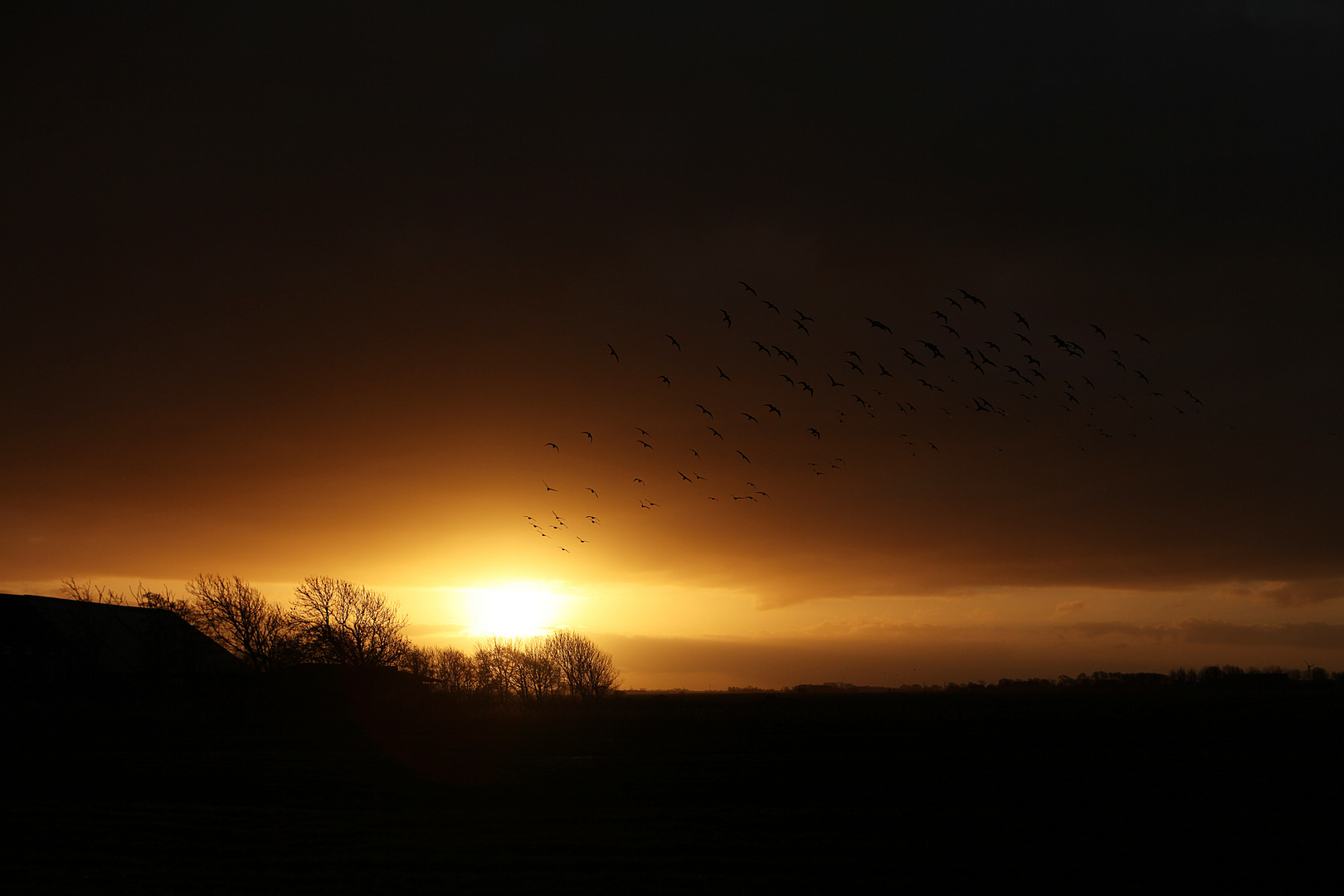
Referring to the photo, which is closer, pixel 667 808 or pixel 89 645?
pixel 667 808

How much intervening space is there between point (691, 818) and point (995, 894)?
13.9 metres

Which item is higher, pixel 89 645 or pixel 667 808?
pixel 89 645

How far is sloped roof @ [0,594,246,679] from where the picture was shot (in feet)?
324

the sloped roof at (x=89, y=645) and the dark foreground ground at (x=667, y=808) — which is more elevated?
the sloped roof at (x=89, y=645)

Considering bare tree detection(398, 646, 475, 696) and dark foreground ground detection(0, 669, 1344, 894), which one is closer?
dark foreground ground detection(0, 669, 1344, 894)

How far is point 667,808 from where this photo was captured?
3600 cm

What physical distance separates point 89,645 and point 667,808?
3996 inches

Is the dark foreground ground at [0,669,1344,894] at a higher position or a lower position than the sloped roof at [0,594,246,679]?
lower

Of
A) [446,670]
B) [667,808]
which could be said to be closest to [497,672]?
[446,670]

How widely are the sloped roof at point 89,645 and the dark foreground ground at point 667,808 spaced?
23365mm

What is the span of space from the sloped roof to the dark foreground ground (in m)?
23.4

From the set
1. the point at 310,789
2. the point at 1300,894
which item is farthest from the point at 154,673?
the point at 1300,894

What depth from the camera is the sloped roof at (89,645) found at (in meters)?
98.9

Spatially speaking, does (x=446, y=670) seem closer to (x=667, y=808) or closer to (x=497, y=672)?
(x=497, y=672)
